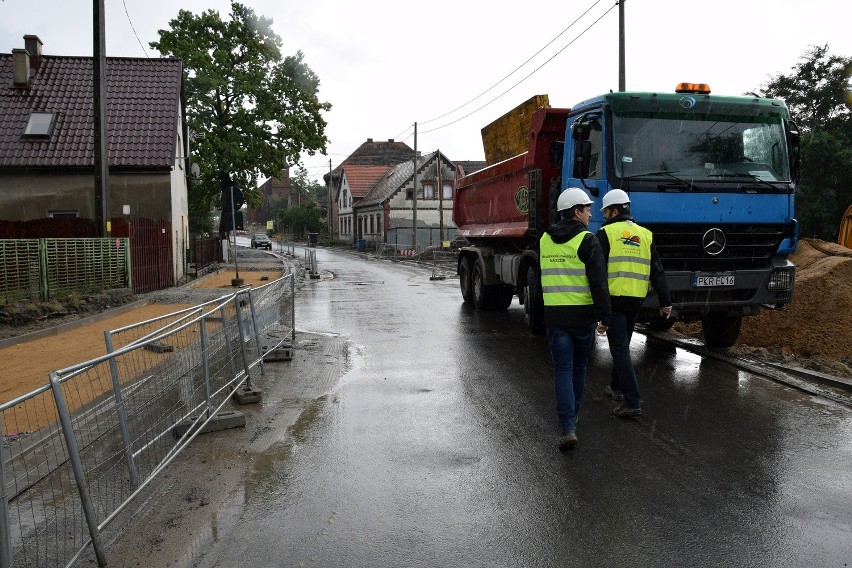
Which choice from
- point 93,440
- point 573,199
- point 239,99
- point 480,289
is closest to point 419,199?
point 239,99

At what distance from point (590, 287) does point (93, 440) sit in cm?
354

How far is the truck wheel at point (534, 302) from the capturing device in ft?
33.6

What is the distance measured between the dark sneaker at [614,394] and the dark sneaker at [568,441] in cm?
160

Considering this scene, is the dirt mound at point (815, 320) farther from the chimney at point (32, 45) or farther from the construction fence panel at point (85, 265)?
the chimney at point (32, 45)

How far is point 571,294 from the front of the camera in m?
5.42

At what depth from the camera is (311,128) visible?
125ft

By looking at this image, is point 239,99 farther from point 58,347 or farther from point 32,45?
point 58,347

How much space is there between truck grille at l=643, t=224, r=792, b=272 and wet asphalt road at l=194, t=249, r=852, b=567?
1257 mm

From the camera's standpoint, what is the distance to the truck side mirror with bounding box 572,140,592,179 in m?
8.47

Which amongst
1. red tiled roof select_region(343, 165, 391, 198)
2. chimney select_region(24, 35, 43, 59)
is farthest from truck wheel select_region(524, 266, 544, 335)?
red tiled roof select_region(343, 165, 391, 198)

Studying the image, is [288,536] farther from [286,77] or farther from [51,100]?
[286,77]

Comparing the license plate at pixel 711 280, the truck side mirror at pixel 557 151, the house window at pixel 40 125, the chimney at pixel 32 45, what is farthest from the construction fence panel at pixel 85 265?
the chimney at pixel 32 45

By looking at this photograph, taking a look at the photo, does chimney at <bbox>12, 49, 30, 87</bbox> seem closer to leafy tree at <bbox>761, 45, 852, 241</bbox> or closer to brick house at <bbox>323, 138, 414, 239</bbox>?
leafy tree at <bbox>761, 45, 852, 241</bbox>

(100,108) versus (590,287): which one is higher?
(100,108)
